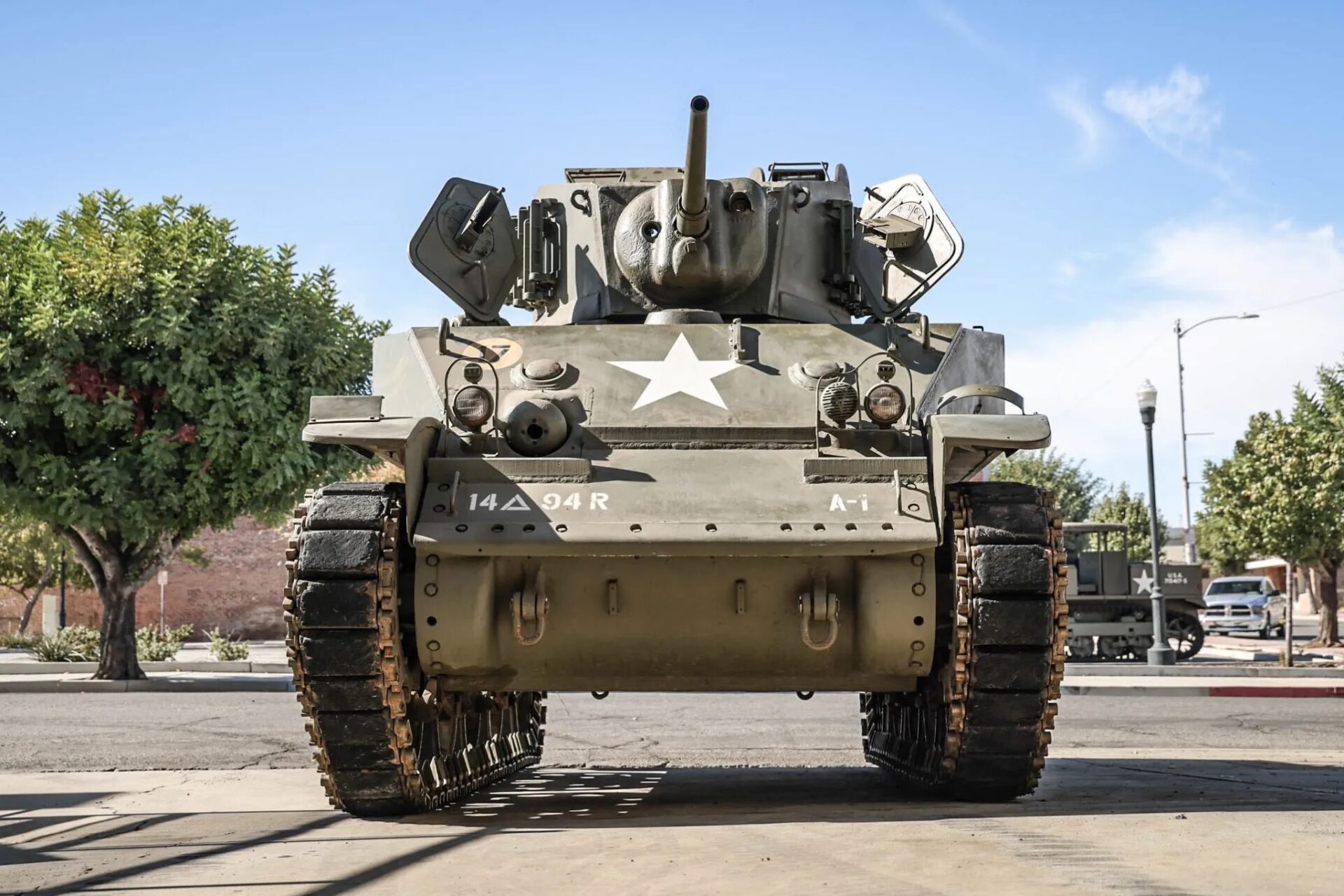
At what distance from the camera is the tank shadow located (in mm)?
7152

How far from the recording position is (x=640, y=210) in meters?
9.25

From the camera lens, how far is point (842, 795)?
820 centimetres

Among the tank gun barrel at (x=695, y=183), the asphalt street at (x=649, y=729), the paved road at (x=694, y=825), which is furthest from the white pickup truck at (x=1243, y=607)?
the tank gun barrel at (x=695, y=183)

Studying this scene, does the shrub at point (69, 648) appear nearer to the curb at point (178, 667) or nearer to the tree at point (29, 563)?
the curb at point (178, 667)

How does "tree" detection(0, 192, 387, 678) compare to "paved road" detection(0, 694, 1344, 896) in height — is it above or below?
above

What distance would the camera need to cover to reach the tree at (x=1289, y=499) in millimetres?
29703

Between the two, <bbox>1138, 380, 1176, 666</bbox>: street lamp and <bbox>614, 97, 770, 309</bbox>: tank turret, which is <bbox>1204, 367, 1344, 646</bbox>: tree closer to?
<bbox>1138, 380, 1176, 666</bbox>: street lamp

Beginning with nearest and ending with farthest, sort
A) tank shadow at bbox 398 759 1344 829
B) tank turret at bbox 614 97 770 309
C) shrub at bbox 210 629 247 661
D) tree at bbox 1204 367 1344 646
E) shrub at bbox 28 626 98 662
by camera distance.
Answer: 1. tank shadow at bbox 398 759 1344 829
2. tank turret at bbox 614 97 770 309
3. shrub at bbox 28 626 98 662
4. shrub at bbox 210 629 247 661
5. tree at bbox 1204 367 1344 646

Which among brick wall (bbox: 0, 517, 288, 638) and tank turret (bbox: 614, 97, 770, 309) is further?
brick wall (bbox: 0, 517, 288, 638)

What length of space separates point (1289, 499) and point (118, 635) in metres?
20.8

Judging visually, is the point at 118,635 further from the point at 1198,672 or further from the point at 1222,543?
the point at 1222,543

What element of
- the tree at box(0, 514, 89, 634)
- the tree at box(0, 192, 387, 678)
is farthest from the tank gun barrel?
the tree at box(0, 514, 89, 634)

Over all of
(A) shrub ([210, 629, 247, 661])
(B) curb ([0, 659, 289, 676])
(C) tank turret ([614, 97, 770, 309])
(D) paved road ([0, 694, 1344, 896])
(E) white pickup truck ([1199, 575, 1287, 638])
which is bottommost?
(D) paved road ([0, 694, 1344, 896])

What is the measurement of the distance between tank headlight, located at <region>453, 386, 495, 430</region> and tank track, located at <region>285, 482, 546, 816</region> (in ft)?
1.57
